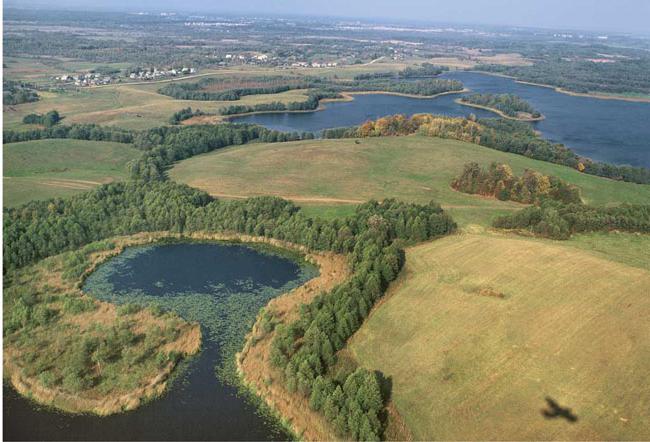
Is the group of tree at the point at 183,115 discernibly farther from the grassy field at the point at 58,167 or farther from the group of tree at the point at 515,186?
the group of tree at the point at 515,186

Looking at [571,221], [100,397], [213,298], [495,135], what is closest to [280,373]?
[100,397]

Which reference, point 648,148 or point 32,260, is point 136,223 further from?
point 648,148

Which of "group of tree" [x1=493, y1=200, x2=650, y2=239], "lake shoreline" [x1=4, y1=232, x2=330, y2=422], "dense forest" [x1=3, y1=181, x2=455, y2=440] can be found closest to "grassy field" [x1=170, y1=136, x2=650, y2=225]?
"group of tree" [x1=493, y1=200, x2=650, y2=239]

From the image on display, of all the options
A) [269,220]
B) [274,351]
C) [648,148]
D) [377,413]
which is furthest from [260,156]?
[648,148]

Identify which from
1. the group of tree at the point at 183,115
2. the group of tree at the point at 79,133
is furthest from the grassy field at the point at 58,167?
the group of tree at the point at 183,115

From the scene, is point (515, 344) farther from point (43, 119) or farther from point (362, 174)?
point (43, 119)

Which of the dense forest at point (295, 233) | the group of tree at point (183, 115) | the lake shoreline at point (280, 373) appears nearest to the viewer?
the lake shoreline at point (280, 373)
